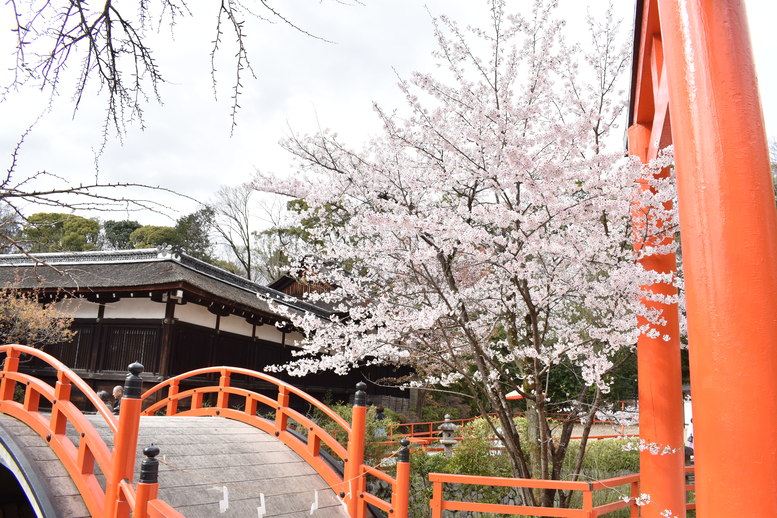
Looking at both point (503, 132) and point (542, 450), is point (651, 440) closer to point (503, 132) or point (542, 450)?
point (542, 450)

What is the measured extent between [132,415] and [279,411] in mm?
2918

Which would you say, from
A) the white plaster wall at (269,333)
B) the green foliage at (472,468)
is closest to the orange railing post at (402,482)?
the green foliage at (472,468)

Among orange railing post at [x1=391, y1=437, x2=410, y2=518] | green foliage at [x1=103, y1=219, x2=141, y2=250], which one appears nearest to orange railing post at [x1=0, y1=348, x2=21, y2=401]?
orange railing post at [x1=391, y1=437, x2=410, y2=518]

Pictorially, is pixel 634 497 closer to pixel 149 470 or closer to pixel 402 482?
pixel 402 482

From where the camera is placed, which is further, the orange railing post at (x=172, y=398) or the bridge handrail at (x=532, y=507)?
the orange railing post at (x=172, y=398)

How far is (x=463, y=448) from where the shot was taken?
30.9 ft

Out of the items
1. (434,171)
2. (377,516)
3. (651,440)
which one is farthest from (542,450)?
(434,171)

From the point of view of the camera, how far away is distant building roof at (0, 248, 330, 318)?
1266 centimetres

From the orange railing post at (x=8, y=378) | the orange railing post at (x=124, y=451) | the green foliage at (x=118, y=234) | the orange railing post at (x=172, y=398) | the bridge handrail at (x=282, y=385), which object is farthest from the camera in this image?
the green foliage at (x=118, y=234)

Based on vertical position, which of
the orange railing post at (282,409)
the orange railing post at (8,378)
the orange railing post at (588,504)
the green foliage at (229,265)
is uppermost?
the green foliage at (229,265)

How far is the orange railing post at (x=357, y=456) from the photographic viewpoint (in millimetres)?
5605

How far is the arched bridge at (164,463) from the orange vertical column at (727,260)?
9.81ft

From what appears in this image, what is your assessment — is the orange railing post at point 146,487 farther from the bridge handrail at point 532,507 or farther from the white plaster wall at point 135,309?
the white plaster wall at point 135,309

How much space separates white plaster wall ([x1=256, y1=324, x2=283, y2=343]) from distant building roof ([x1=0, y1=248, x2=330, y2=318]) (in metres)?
0.85
